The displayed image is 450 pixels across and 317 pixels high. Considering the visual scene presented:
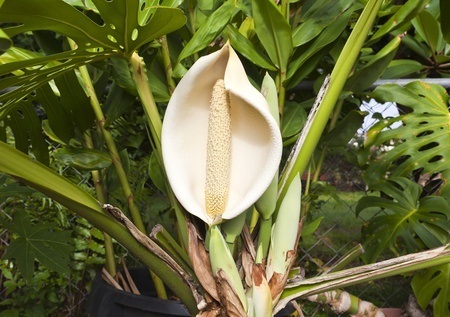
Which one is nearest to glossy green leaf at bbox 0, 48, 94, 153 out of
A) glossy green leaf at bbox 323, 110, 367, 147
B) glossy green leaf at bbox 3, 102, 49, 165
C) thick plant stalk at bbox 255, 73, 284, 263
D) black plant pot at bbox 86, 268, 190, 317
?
glossy green leaf at bbox 3, 102, 49, 165

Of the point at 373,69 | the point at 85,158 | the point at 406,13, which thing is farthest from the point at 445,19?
the point at 85,158

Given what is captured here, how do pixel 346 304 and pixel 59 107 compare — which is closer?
pixel 59 107

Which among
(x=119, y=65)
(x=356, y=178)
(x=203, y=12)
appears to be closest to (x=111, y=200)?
(x=119, y=65)

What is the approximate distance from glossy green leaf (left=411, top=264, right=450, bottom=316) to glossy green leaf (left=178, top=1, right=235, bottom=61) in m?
0.71

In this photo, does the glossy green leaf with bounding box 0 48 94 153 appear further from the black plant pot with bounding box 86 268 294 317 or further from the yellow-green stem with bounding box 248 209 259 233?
the yellow-green stem with bounding box 248 209 259 233

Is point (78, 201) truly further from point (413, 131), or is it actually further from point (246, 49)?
point (413, 131)

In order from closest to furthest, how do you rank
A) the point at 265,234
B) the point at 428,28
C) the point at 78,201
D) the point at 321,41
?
the point at 78,201, the point at 265,234, the point at 321,41, the point at 428,28

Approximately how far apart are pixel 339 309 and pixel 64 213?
2.94ft

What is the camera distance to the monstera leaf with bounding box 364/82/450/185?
121 centimetres

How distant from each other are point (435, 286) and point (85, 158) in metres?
0.79

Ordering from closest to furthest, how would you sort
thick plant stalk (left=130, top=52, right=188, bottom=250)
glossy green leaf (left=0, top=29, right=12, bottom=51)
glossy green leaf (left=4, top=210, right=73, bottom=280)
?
glossy green leaf (left=0, top=29, right=12, bottom=51), thick plant stalk (left=130, top=52, right=188, bottom=250), glossy green leaf (left=4, top=210, right=73, bottom=280)

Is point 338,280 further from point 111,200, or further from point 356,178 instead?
point 356,178

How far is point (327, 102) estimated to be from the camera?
86 cm

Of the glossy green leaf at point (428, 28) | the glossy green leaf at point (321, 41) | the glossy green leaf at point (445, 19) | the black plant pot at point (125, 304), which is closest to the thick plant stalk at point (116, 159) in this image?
the black plant pot at point (125, 304)
